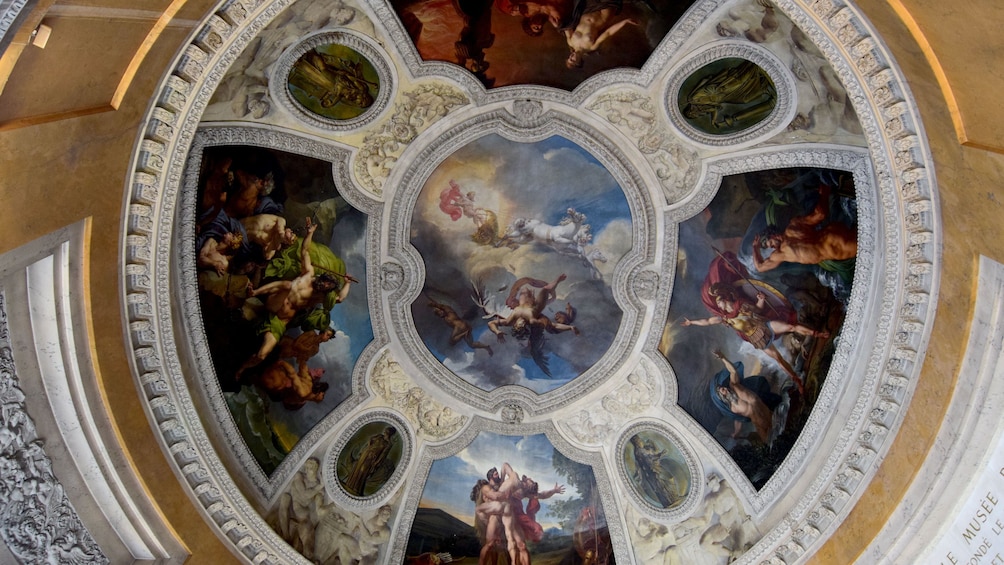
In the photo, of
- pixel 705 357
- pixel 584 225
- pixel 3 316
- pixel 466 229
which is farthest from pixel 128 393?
pixel 705 357

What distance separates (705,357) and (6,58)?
1057cm

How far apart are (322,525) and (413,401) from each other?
2640 mm

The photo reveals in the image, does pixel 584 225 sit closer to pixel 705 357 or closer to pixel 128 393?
pixel 705 357

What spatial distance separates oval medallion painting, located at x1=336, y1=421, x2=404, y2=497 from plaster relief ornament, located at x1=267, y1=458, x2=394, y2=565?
40 cm

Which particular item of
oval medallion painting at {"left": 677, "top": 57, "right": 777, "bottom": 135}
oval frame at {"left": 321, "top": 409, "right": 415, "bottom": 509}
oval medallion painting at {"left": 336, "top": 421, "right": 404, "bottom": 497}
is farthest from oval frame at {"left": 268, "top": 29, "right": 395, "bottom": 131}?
oval medallion painting at {"left": 336, "top": 421, "right": 404, "bottom": 497}

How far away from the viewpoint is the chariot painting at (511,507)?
13.9 meters

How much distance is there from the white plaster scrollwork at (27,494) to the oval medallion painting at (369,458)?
4459 millimetres

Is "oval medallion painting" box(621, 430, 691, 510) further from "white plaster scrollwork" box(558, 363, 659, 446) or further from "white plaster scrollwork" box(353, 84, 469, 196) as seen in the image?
"white plaster scrollwork" box(353, 84, 469, 196)

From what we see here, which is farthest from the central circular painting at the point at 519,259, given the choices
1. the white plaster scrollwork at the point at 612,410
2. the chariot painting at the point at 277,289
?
the chariot painting at the point at 277,289

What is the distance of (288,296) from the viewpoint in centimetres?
1252

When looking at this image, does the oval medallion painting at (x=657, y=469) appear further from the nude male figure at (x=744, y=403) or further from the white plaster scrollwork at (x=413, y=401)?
the white plaster scrollwork at (x=413, y=401)

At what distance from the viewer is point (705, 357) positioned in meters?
13.1

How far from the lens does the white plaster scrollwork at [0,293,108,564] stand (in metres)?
8.89

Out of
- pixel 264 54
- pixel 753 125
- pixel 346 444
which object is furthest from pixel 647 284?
pixel 264 54
